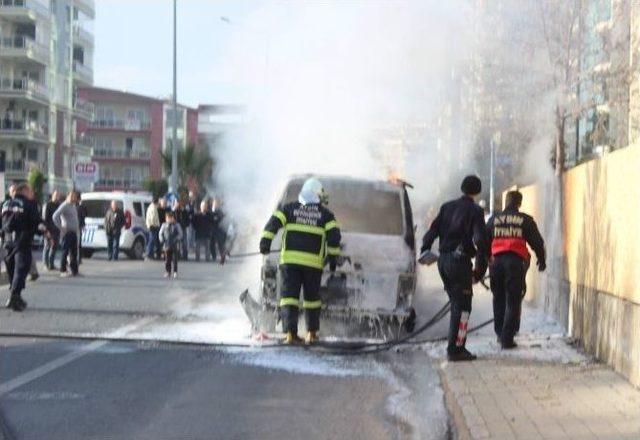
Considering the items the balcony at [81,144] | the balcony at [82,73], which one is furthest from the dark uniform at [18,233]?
the balcony at [81,144]

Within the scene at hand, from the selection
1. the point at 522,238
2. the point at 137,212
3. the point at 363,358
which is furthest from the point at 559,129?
the point at 137,212

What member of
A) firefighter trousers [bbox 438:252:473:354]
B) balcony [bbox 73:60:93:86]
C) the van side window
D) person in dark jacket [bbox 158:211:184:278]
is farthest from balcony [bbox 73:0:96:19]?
firefighter trousers [bbox 438:252:473:354]

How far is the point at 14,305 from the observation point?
1281 centimetres

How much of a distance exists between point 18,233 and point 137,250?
48.5 ft

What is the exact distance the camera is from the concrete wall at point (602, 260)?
310 inches

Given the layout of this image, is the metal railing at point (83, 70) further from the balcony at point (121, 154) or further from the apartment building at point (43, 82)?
the balcony at point (121, 154)

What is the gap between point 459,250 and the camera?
30.7ft

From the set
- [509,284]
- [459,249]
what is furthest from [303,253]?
[509,284]

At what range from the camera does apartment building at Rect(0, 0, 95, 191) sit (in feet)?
231

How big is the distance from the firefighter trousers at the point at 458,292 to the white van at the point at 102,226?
18474 millimetres

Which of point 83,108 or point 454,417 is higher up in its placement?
point 83,108

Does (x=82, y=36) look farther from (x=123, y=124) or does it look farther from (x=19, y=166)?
(x=123, y=124)

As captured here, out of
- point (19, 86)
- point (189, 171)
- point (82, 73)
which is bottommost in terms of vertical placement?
point (189, 171)

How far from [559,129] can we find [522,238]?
29.1ft
